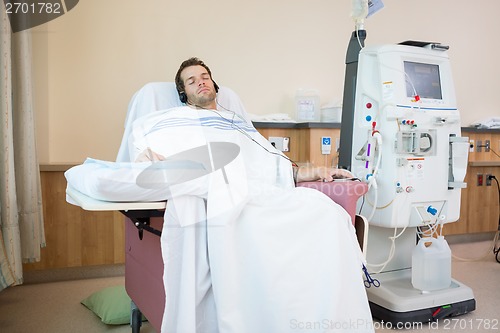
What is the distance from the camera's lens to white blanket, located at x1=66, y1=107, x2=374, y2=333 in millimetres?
1366

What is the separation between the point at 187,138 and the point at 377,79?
1.12 meters

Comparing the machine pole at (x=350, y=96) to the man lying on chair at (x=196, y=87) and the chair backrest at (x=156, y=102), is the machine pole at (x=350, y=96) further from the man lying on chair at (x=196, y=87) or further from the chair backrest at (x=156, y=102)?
the man lying on chair at (x=196, y=87)

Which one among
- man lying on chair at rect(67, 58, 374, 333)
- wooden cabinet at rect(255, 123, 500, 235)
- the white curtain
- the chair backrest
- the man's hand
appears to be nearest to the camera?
man lying on chair at rect(67, 58, 374, 333)

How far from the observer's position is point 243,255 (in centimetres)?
147

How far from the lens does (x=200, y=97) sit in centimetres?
239

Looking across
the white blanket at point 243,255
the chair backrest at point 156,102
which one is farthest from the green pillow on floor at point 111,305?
the white blanket at point 243,255

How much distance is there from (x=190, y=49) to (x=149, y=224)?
6.40 feet

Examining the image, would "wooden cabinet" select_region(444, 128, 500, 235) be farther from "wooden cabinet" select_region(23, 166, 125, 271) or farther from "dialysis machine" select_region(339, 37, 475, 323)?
"wooden cabinet" select_region(23, 166, 125, 271)

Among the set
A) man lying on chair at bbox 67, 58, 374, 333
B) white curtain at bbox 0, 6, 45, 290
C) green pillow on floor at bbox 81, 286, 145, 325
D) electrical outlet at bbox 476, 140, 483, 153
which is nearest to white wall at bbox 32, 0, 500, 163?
electrical outlet at bbox 476, 140, 483, 153

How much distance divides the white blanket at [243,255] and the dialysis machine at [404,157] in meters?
0.86

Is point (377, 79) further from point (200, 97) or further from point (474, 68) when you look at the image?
point (474, 68)

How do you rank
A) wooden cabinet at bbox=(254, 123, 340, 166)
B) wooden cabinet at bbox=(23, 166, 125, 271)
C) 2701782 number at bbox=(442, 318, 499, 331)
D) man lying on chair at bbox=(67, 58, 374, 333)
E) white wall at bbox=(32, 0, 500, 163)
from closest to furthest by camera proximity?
man lying on chair at bbox=(67, 58, 374, 333), 2701782 number at bbox=(442, 318, 499, 331), wooden cabinet at bbox=(23, 166, 125, 271), white wall at bbox=(32, 0, 500, 163), wooden cabinet at bbox=(254, 123, 340, 166)

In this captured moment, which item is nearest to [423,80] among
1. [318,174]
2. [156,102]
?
[318,174]

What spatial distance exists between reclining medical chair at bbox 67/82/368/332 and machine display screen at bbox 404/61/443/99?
0.80m
